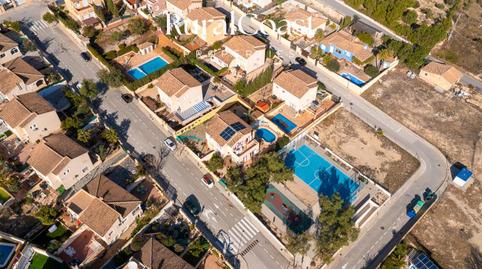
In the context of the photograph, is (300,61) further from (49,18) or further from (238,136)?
(49,18)

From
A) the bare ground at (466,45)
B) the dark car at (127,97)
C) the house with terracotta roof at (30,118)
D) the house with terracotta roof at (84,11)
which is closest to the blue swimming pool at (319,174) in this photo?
the dark car at (127,97)

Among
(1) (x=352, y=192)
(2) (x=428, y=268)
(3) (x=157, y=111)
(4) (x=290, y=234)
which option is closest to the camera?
(2) (x=428, y=268)

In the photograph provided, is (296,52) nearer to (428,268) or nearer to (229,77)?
(229,77)

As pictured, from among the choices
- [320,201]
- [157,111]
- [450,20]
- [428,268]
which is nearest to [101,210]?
[157,111]

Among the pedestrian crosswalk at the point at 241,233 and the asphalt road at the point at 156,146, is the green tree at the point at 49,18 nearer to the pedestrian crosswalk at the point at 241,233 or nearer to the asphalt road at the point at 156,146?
the asphalt road at the point at 156,146

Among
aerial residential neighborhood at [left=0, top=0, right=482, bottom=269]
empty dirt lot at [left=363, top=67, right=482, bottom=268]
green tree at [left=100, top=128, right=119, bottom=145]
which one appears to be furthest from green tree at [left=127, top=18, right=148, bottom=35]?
empty dirt lot at [left=363, top=67, right=482, bottom=268]

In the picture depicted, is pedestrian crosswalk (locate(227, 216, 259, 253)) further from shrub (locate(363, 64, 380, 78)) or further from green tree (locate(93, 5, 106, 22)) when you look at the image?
green tree (locate(93, 5, 106, 22))
